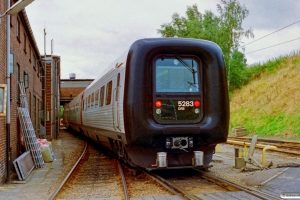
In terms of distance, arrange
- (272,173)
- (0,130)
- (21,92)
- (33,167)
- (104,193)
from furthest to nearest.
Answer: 1. (21,92)
2. (33,167)
3. (0,130)
4. (272,173)
5. (104,193)

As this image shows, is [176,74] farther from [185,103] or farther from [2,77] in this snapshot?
[2,77]

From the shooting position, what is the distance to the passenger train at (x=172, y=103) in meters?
8.63

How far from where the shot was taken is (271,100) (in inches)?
1137

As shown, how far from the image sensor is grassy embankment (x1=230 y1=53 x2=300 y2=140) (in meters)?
23.4

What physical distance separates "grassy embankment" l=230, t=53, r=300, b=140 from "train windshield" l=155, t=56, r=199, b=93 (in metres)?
13.1

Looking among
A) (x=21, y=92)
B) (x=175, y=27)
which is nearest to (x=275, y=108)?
(x=21, y=92)

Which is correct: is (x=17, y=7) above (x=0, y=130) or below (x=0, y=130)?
above

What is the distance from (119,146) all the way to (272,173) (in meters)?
4.01

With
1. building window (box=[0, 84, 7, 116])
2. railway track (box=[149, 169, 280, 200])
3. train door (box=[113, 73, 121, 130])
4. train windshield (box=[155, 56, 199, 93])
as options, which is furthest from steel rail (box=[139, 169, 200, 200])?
building window (box=[0, 84, 7, 116])

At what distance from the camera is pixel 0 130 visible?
944cm

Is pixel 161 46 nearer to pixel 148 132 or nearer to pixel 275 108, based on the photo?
pixel 148 132

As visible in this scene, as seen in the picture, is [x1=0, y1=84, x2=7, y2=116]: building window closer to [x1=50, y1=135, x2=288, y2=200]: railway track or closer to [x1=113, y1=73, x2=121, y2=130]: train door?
[x1=50, y1=135, x2=288, y2=200]: railway track

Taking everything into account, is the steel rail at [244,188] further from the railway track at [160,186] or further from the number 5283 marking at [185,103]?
the number 5283 marking at [185,103]

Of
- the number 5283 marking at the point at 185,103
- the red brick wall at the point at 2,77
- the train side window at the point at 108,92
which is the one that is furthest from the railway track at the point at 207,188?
the red brick wall at the point at 2,77
